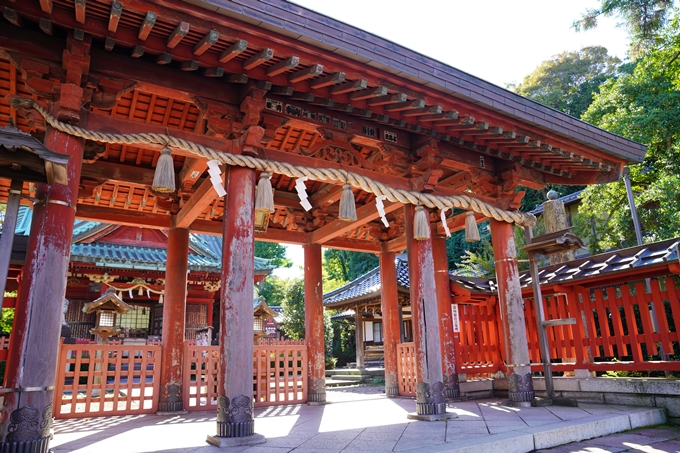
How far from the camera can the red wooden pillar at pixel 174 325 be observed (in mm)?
7672

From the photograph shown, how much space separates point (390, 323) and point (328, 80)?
6305mm

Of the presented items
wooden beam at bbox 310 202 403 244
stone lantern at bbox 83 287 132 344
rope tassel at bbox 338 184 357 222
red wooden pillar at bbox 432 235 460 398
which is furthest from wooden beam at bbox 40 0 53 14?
stone lantern at bbox 83 287 132 344

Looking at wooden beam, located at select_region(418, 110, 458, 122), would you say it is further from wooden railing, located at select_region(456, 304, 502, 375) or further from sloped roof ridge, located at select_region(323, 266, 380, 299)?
sloped roof ridge, located at select_region(323, 266, 380, 299)

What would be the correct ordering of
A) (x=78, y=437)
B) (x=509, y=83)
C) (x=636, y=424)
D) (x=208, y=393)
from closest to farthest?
(x=78, y=437) < (x=636, y=424) < (x=208, y=393) < (x=509, y=83)

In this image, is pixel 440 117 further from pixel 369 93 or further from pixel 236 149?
pixel 236 149

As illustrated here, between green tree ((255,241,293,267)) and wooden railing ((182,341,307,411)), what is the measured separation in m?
30.4

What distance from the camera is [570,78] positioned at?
112 feet

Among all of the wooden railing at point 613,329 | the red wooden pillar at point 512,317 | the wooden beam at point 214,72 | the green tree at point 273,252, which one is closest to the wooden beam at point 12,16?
the wooden beam at point 214,72

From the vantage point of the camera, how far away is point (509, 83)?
37.8m

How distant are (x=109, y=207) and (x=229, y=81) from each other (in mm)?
4528

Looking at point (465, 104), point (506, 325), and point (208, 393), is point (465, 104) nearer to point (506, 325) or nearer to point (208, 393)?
point (506, 325)

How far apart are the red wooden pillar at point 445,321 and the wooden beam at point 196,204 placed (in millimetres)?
4570

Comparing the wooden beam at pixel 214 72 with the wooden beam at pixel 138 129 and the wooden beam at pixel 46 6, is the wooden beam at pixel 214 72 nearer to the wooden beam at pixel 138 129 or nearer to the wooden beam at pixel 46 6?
the wooden beam at pixel 138 129

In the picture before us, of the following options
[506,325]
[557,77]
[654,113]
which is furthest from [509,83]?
[506,325]
